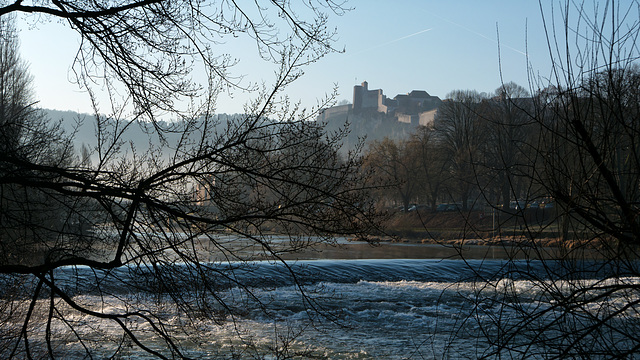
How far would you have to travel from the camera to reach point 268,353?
8023 millimetres

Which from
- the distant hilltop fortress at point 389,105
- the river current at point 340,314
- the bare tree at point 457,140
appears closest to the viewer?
the river current at point 340,314

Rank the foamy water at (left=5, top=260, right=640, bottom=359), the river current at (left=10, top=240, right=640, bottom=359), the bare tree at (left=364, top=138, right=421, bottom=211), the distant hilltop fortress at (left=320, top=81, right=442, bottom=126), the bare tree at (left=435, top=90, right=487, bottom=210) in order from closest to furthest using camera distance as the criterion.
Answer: the foamy water at (left=5, top=260, right=640, bottom=359) < the river current at (left=10, top=240, right=640, bottom=359) < the bare tree at (left=435, top=90, right=487, bottom=210) < the bare tree at (left=364, top=138, right=421, bottom=211) < the distant hilltop fortress at (left=320, top=81, right=442, bottom=126)

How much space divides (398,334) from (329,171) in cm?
593

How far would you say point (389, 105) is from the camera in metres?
126

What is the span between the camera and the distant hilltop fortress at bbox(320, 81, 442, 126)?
11738 cm

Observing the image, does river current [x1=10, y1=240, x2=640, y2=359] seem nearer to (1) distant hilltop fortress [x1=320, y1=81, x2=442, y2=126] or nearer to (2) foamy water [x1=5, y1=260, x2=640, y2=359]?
(2) foamy water [x1=5, y1=260, x2=640, y2=359]

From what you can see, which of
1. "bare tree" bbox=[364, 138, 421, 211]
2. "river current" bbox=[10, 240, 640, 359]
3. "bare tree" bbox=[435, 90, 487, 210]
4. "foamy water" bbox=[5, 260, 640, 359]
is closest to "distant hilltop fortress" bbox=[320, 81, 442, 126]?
"bare tree" bbox=[435, 90, 487, 210]

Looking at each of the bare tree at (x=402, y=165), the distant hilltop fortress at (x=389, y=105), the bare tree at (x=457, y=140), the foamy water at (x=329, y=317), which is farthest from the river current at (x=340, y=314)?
the distant hilltop fortress at (x=389, y=105)

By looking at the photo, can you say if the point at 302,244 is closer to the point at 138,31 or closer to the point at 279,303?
the point at 138,31

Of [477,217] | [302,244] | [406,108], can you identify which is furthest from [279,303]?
[406,108]

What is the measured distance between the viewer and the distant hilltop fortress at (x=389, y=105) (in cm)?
11738

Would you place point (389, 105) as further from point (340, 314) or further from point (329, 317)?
point (340, 314)

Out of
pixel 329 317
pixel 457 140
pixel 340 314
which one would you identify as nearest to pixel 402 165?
pixel 457 140

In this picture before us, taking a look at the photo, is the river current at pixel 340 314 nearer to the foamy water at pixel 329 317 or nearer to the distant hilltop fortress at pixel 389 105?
the foamy water at pixel 329 317
